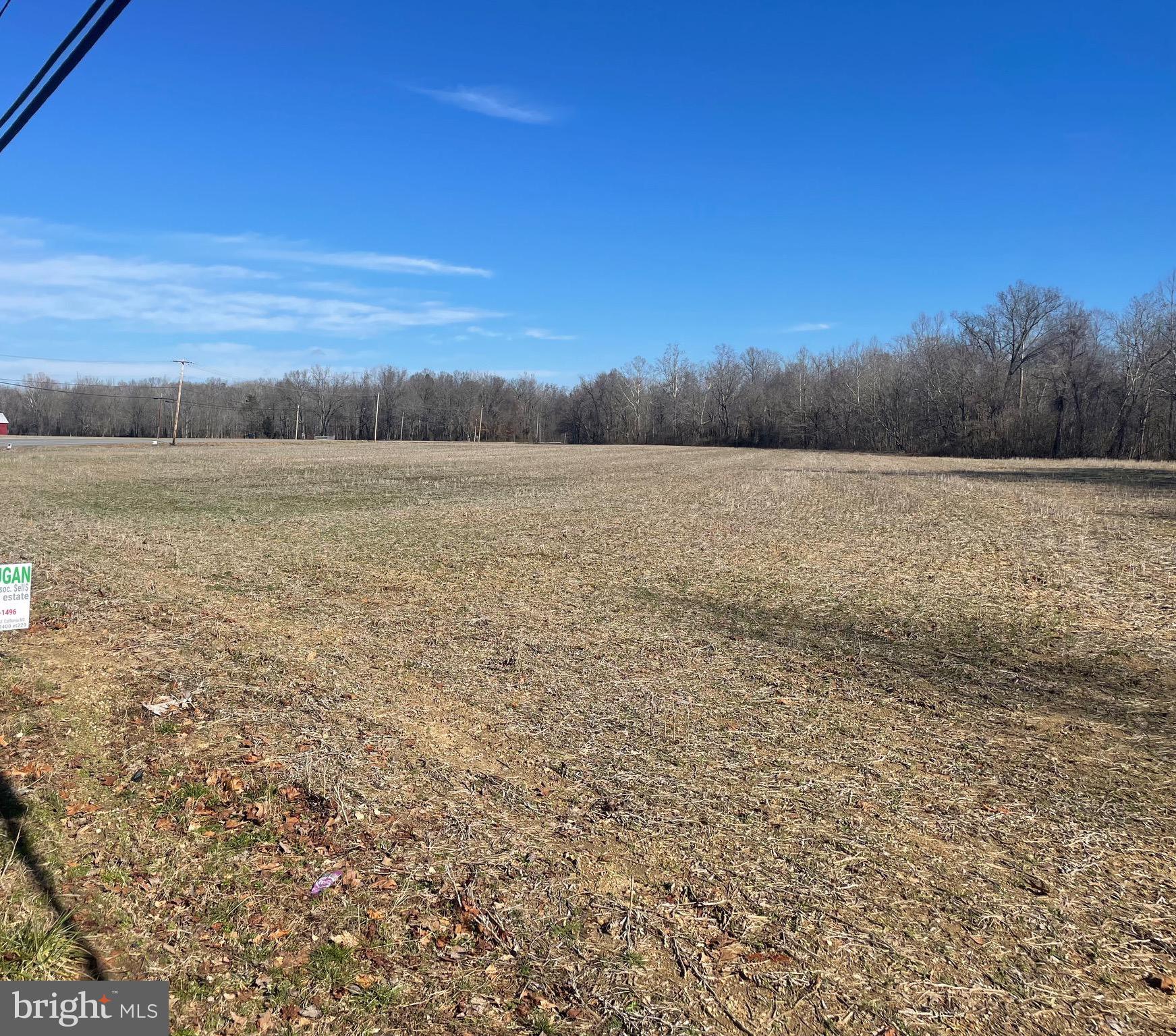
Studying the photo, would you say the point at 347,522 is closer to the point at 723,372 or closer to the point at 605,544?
the point at 605,544

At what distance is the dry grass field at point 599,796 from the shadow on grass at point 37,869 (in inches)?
0.9

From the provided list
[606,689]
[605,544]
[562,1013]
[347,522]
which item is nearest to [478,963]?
[562,1013]

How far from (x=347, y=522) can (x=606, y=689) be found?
36.9ft

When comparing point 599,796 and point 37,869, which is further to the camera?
point 599,796

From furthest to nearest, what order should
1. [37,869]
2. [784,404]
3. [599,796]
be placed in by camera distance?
[784,404] < [599,796] < [37,869]

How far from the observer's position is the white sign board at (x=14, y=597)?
567 cm

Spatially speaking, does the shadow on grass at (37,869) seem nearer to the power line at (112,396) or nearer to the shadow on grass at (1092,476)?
the shadow on grass at (1092,476)

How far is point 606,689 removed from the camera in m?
6.63

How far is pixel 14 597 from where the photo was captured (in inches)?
225

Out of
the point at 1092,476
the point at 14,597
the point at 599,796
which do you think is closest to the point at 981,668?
the point at 599,796

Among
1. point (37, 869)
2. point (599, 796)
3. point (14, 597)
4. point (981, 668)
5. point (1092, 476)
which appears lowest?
point (37, 869)

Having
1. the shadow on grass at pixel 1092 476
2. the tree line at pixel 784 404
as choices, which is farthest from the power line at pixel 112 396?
the shadow on grass at pixel 1092 476

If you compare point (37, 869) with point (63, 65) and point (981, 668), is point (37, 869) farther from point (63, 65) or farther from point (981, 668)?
A: point (981, 668)

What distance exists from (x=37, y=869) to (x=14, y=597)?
2.76 m
